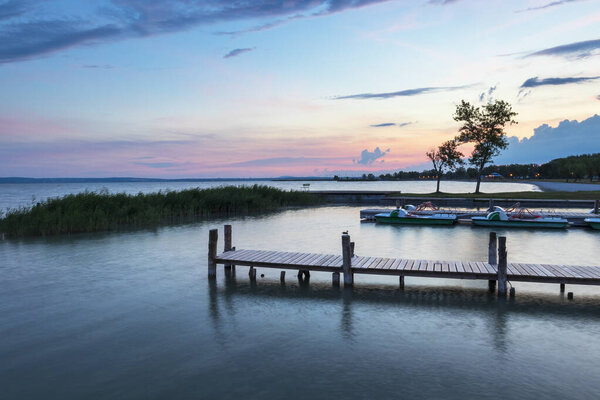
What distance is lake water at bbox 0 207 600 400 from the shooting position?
27.5 feet

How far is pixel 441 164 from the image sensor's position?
210 feet

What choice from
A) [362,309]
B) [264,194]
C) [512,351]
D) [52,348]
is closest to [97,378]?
[52,348]

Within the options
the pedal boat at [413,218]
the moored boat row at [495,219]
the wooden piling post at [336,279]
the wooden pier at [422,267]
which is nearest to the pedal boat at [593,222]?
the moored boat row at [495,219]

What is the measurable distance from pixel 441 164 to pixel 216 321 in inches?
2258

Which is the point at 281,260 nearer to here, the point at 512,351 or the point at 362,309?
the point at 362,309

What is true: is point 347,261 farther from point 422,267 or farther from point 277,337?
point 277,337

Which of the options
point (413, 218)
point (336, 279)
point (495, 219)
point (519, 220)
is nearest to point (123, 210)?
point (413, 218)

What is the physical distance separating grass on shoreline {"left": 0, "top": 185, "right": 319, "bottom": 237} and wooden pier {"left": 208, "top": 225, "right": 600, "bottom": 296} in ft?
55.4

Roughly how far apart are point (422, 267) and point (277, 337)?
223 inches

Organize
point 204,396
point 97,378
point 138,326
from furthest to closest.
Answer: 1. point 138,326
2. point 97,378
3. point 204,396

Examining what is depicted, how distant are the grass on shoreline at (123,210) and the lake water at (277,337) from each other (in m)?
8.81

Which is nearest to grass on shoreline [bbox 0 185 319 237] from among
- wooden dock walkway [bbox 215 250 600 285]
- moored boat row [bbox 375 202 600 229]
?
moored boat row [bbox 375 202 600 229]

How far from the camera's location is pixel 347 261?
14.6 m

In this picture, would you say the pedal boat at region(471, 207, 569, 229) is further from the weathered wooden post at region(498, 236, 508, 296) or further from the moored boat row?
the weathered wooden post at region(498, 236, 508, 296)
